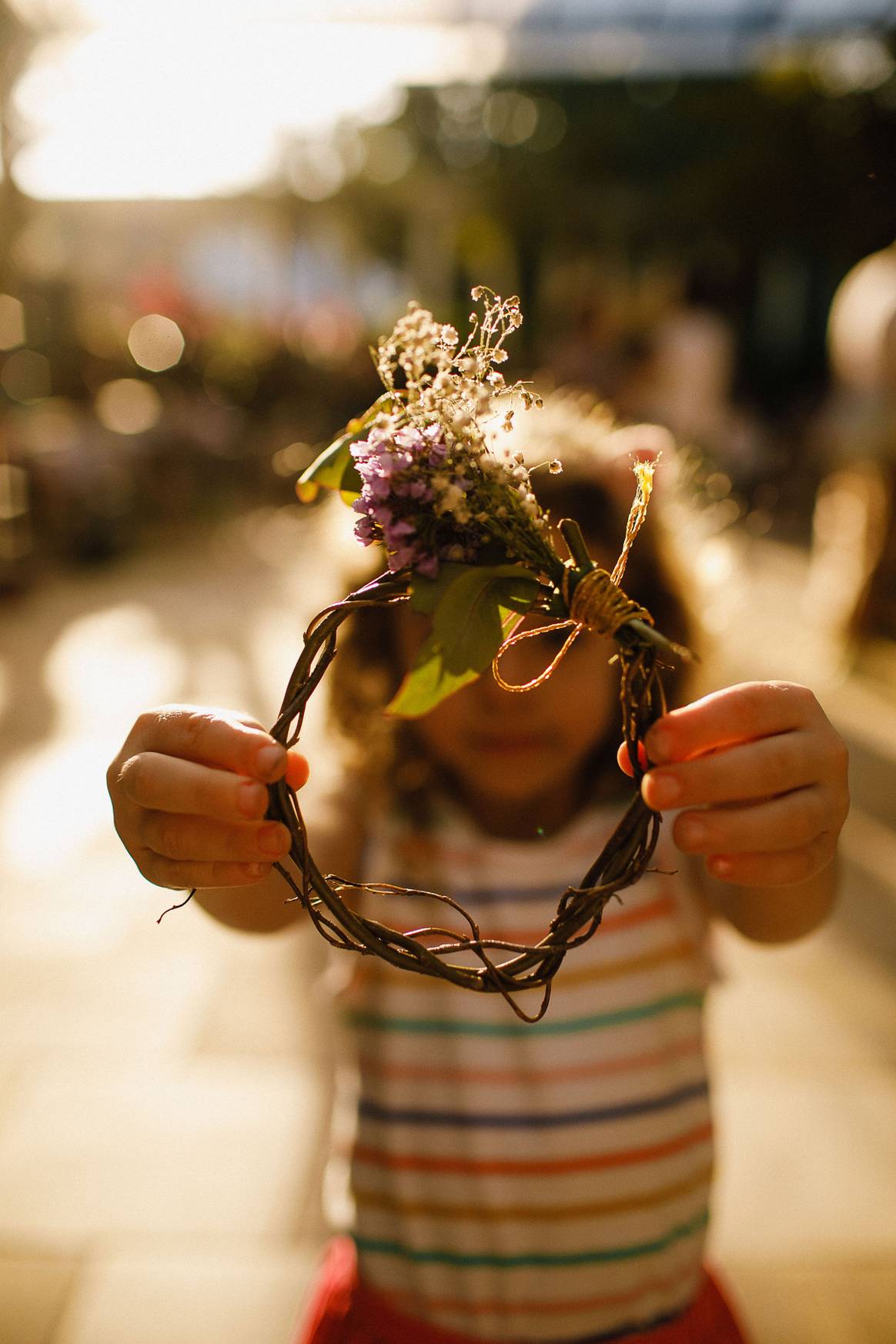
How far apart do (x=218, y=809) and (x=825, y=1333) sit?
4.70 ft

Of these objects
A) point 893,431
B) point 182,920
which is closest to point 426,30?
point 893,431

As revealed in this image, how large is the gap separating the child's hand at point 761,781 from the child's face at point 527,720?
481 mm

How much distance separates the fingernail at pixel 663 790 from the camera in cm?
57

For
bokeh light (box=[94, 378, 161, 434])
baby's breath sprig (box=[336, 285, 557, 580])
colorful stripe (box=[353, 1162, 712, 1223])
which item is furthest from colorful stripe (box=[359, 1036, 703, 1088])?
bokeh light (box=[94, 378, 161, 434])

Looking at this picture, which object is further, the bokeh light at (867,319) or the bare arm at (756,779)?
the bokeh light at (867,319)

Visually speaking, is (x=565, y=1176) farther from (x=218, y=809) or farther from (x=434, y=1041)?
(x=218, y=809)

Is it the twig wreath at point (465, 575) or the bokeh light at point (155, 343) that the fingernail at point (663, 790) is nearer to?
the twig wreath at point (465, 575)

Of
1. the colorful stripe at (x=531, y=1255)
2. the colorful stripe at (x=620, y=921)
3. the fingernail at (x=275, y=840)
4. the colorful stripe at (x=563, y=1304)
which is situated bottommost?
the colorful stripe at (x=563, y=1304)

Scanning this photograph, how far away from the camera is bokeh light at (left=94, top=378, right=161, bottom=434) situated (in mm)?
8203

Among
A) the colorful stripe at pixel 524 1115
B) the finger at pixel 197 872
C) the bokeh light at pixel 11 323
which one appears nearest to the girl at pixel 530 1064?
the colorful stripe at pixel 524 1115

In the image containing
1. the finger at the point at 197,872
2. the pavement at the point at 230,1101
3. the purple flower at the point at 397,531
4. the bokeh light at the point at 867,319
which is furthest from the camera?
the bokeh light at the point at 867,319

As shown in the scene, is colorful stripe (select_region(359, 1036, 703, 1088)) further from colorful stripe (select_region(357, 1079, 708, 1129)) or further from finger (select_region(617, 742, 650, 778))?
finger (select_region(617, 742, 650, 778))

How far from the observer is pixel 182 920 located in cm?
259

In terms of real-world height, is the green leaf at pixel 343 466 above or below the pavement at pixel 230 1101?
above
